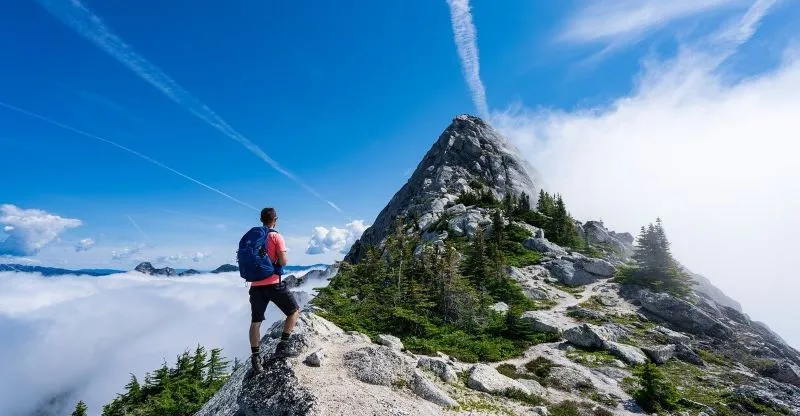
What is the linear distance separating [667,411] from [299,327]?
19.5 metres

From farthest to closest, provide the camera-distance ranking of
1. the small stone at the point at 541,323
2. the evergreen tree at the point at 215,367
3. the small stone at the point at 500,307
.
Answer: the evergreen tree at the point at 215,367 → the small stone at the point at 500,307 → the small stone at the point at 541,323

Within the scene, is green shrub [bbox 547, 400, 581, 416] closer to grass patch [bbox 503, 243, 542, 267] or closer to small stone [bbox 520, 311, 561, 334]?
small stone [bbox 520, 311, 561, 334]

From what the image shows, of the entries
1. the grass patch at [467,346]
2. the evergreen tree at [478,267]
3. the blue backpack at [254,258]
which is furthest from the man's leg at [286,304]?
the evergreen tree at [478,267]

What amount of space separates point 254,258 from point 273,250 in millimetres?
500

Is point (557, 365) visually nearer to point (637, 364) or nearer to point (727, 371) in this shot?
point (637, 364)

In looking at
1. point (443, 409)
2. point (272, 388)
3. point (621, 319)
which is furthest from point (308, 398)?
point (621, 319)

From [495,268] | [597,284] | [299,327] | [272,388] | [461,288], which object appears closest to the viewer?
[272,388]

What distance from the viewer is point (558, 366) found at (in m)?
24.2

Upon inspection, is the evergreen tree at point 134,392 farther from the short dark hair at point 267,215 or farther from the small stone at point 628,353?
the small stone at point 628,353

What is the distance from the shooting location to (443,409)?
37.3 feet

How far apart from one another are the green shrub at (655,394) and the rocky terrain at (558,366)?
1.64ft

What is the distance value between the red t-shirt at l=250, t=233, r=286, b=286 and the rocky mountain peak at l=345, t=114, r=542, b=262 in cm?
10211

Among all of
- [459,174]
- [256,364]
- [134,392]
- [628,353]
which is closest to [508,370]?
[628,353]

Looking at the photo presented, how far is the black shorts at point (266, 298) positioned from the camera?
31.0 feet
